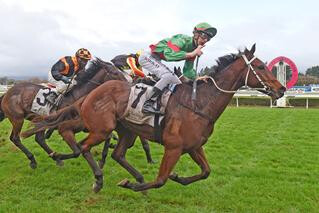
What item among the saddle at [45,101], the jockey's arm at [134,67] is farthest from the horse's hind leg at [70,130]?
the jockey's arm at [134,67]

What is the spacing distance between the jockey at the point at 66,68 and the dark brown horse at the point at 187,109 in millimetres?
1585

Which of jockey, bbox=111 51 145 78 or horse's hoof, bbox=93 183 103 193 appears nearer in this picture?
horse's hoof, bbox=93 183 103 193

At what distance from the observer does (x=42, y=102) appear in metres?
6.12

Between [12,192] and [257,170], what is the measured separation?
12.2 feet

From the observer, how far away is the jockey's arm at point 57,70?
6.05 m

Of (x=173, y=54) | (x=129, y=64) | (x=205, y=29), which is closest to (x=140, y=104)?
(x=173, y=54)

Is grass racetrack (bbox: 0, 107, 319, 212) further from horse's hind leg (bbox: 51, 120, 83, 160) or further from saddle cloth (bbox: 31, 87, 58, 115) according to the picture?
saddle cloth (bbox: 31, 87, 58, 115)

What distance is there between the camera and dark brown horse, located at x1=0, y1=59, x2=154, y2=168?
570 cm

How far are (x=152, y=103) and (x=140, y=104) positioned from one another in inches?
5.9

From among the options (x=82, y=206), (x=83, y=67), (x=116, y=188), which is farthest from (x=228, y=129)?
(x=82, y=206)

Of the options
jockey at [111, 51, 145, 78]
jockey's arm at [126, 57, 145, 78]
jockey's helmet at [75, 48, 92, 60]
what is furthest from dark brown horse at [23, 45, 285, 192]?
jockey's helmet at [75, 48, 92, 60]

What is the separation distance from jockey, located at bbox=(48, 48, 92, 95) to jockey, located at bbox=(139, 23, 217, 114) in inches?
73.9

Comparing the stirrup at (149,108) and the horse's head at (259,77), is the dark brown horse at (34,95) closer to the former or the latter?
the stirrup at (149,108)

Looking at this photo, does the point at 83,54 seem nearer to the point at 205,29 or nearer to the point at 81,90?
the point at 81,90
